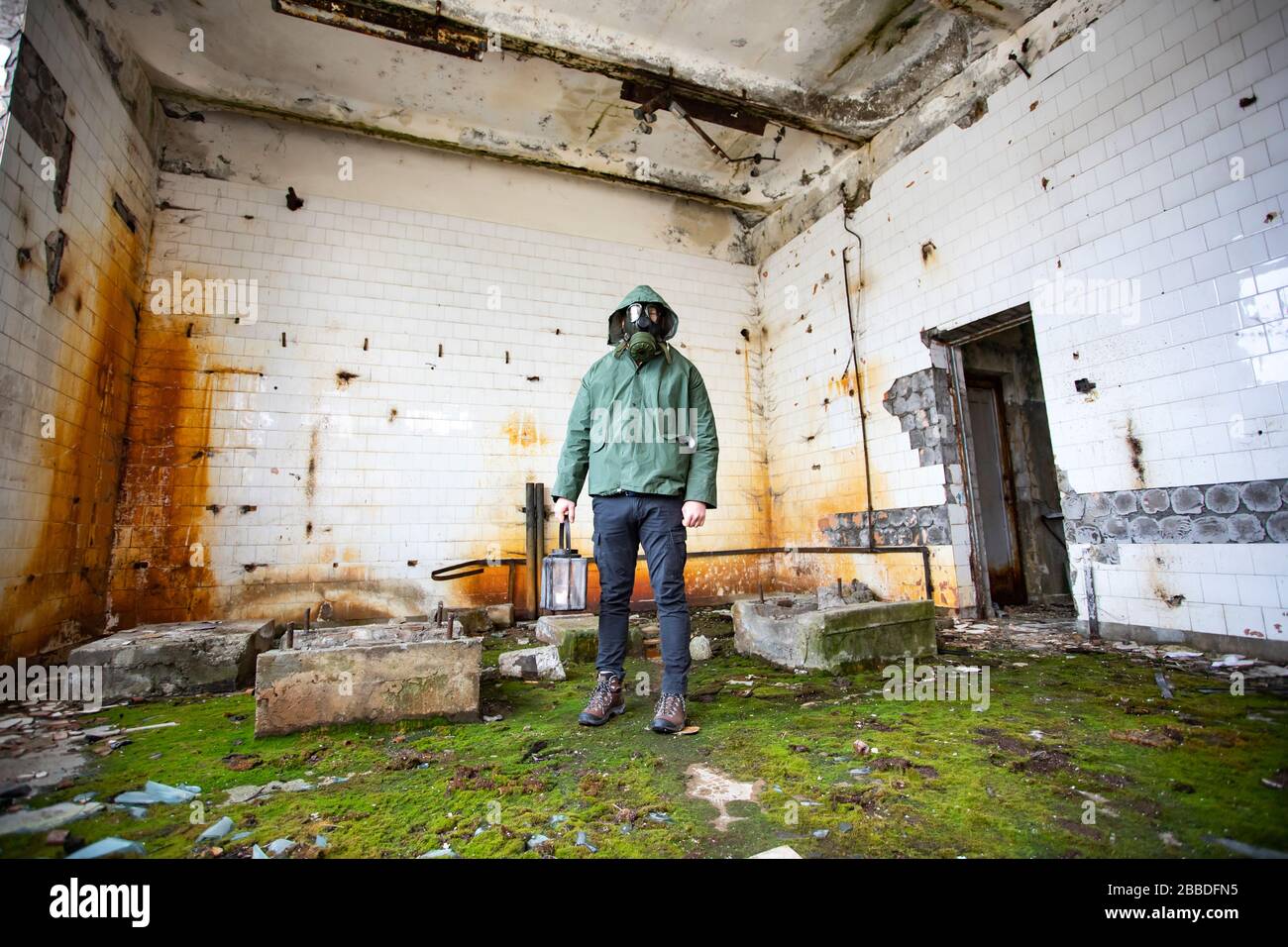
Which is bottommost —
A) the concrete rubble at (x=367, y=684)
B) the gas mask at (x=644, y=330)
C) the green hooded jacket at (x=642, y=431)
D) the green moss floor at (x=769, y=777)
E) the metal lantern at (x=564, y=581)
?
the green moss floor at (x=769, y=777)

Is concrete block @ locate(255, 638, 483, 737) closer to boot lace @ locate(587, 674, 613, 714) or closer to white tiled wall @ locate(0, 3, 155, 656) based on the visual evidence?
boot lace @ locate(587, 674, 613, 714)

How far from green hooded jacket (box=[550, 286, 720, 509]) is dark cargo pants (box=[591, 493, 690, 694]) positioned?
81mm

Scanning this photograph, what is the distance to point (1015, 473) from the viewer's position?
564 cm

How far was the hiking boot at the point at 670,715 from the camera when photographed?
2.19 meters

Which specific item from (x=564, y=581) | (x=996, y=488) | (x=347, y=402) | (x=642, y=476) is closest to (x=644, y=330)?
(x=642, y=476)

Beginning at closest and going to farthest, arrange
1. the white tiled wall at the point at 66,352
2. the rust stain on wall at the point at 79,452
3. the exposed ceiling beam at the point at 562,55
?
1. the white tiled wall at the point at 66,352
2. the rust stain on wall at the point at 79,452
3. the exposed ceiling beam at the point at 562,55

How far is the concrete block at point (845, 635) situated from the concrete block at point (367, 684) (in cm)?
176

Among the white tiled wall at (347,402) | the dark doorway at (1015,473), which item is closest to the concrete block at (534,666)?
the white tiled wall at (347,402)

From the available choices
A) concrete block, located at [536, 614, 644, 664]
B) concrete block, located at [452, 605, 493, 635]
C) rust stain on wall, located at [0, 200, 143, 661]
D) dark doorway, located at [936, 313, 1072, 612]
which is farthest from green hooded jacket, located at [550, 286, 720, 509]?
dark doorway, located at [936, 313, 1072, 612]

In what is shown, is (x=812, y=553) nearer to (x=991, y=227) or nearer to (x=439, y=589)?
(x=991, y=227)

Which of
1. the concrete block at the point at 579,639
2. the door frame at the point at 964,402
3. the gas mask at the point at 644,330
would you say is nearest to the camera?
the gas mask at the point at 644,330

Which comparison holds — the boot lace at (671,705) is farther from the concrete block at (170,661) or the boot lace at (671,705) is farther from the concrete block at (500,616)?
the concrete block at (500,616)

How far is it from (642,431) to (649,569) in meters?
0.61
